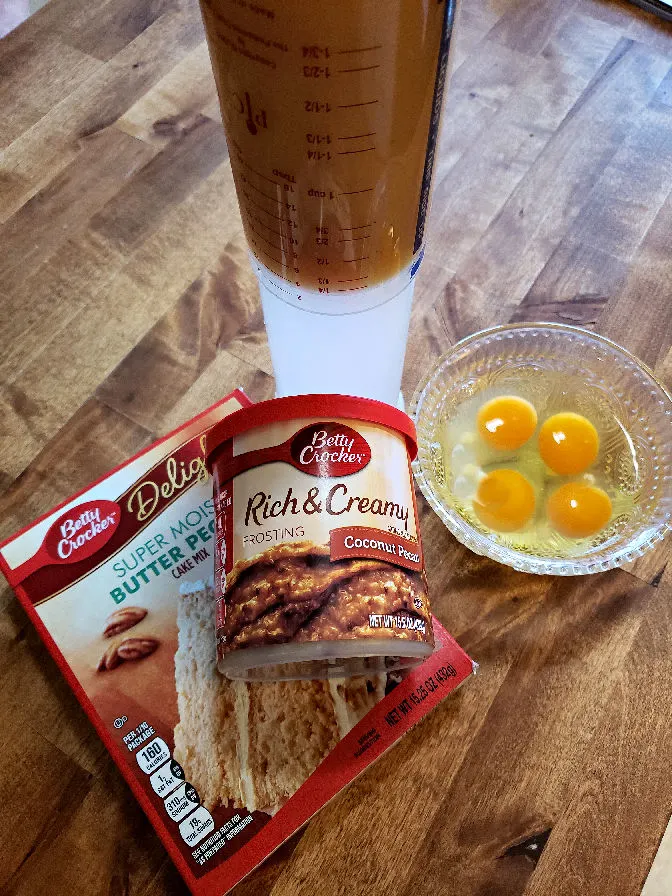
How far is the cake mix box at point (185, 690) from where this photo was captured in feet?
1.76

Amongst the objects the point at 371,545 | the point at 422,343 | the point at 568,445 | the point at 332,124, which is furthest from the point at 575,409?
the point at 332,124

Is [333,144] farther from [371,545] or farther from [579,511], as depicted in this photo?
[579,511]

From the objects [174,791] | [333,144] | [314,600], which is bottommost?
[174,791]

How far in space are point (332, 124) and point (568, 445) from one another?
43 cm

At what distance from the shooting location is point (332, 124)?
1.28ft

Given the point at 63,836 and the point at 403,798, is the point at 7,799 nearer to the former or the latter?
the point at 63,836

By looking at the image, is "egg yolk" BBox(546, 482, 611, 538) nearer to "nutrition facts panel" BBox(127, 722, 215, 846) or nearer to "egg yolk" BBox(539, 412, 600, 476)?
"egg yolk" BBox(539, 412, 600, 476)

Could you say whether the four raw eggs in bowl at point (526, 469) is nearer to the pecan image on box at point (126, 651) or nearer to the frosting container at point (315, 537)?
the frosting container at point (315, 537)

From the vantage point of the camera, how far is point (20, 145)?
2.96 ft

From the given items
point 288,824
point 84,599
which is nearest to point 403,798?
point 288,824

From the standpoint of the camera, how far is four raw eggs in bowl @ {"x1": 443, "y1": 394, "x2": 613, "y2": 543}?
672 millimetres

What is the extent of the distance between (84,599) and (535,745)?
415 millimetres

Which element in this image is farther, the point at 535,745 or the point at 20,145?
the point at 20,145

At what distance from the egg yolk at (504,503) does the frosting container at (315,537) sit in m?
0.16
